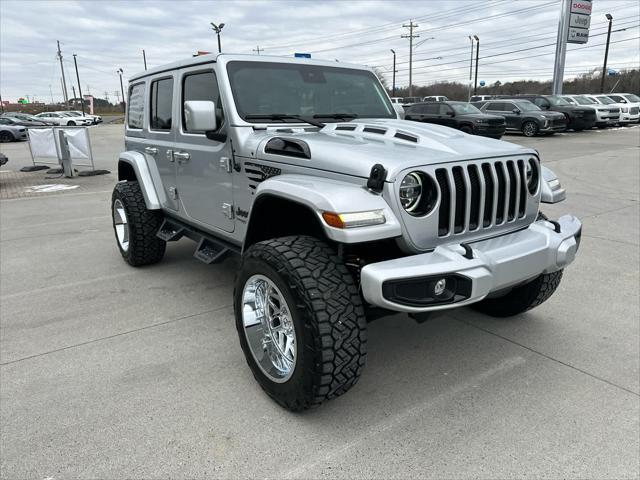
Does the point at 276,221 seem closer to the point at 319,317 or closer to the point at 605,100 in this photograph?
the point at 319,317

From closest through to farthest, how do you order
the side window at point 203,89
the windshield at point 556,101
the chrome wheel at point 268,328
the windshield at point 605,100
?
the chrome wheel at point 268,328
the side window at point 203,89
the windshield at point 556,101
the windshield at point 605,100

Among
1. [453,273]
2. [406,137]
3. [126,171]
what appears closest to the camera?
[453,273]

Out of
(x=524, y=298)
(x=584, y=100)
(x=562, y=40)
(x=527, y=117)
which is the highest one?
(x=562, y=40)

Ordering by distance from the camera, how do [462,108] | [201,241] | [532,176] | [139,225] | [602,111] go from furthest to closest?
[602,111] < [462,108] < [139,225] < [201,241] < [532,176]

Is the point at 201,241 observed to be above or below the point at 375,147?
below

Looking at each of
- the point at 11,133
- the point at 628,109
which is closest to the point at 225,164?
the point at 11,133

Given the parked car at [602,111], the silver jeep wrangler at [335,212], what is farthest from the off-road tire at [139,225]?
the parked car at [602,111]

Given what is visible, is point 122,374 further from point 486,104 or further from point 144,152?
point 486,104

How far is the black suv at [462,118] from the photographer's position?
58.2 ft

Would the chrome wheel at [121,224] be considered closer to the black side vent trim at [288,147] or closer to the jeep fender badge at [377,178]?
the black side vent trim at [288,147]

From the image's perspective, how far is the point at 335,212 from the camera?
7.56ft

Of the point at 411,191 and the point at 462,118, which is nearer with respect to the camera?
the point at 411,191

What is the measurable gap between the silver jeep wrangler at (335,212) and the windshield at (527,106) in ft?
64.7

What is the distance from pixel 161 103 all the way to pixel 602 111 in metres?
26.0
